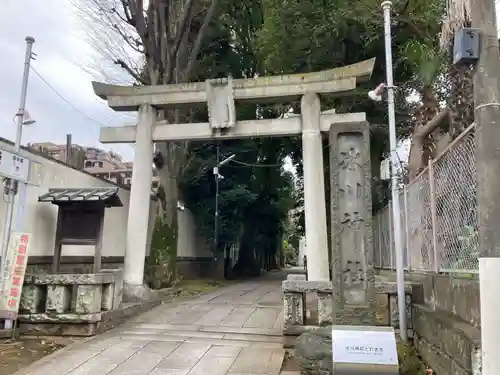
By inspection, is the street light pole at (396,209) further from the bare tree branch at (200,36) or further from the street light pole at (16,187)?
the bare tree branch at (200,36)

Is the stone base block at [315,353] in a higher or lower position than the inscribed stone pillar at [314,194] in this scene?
lower

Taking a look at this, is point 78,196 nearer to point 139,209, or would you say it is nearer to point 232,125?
point 139,209

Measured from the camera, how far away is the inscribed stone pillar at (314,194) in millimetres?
9086

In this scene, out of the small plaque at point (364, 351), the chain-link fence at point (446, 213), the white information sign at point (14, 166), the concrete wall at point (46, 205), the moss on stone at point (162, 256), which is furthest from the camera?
the moss on stone at point (162, 256)

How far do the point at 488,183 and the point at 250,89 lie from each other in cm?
768

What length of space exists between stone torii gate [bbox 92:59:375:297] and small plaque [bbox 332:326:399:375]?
15.3 feet

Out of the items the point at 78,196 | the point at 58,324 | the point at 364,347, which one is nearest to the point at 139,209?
the point at 78,196

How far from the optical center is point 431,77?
10344mm

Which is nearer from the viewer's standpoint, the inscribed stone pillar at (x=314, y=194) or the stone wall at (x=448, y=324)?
the stone wall at (x=448, y=324)

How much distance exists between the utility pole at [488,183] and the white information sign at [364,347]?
128 cm

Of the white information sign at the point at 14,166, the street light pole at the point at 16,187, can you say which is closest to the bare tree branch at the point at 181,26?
the street light pole at the point at 16,187

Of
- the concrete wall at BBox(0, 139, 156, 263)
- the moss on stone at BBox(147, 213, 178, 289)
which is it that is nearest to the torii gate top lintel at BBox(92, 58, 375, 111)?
the concrete wall at BBox(0, 139, 156, 263)

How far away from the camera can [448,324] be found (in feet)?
14.6

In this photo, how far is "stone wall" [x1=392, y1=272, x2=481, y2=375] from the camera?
380 centimetres
